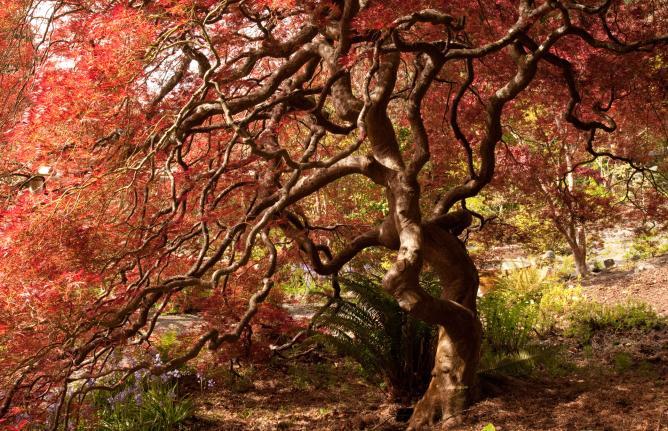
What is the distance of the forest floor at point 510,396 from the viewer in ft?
10.6

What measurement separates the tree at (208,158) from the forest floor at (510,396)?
0.43m

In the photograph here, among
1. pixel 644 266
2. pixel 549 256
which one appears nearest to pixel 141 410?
pixel 644 266

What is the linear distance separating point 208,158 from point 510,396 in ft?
8.57

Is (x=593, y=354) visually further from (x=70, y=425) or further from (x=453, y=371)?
(x=70, y=425)

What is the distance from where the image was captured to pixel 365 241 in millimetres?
3912

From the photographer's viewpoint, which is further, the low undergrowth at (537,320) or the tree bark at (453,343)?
the low undergrowth at (537,320)

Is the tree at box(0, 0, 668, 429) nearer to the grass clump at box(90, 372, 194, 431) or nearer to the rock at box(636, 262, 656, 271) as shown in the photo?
the grass clump at box(90, 372, 194, 431)

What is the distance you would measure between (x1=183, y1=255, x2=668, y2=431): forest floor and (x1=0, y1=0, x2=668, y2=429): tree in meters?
0.43

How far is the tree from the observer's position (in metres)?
3.06

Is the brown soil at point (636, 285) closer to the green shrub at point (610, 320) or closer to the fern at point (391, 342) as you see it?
the green shrub at point (610, 320)

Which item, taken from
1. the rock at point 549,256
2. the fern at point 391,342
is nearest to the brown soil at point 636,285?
the rock at point 549,256

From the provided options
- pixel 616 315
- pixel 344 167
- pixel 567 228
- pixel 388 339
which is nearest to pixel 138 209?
pixel 344 167

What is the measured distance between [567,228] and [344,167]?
19.6 ft

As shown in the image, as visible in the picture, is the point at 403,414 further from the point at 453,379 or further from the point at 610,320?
the point at 610,320
